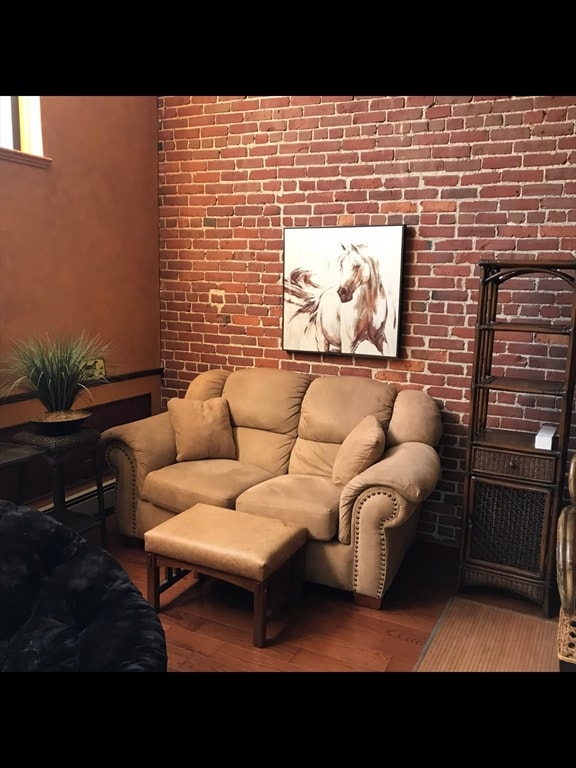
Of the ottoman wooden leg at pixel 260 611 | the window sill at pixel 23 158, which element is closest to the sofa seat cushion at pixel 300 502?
the ottoman wooden leg at pixel 260 611

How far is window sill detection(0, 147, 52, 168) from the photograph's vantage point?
3039 mm

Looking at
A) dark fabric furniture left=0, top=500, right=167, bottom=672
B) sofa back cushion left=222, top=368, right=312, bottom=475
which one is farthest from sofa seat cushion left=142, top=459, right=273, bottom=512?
dark fabric furniture left=0, top=500, right=167, bottom=672

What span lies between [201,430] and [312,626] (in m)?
1.30

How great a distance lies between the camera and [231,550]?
8.21ft

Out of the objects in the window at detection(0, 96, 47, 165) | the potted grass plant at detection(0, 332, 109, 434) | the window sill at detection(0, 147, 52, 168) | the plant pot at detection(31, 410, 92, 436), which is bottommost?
the plant pot at detection(31, 410, 92, 436)

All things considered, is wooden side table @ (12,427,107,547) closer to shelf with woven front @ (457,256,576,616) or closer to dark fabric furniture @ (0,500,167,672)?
dark fabric furniture @ (0,500,167,672)

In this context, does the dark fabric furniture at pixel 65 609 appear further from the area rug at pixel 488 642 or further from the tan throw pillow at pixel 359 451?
the tan throw pillow at pixel 359 451

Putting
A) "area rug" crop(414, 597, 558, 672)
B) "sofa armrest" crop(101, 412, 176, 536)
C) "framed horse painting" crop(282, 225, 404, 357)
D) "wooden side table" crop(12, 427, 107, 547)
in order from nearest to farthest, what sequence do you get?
"area rug" crop(414, 597, 558, 672), "wooden side table" crop(12, 427, 107, 547), "sofa armrest" crop(101, 412, 176, 536), "framed horse painting" crop(282, 225, 404, 357)

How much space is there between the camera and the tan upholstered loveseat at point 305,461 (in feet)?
9.11

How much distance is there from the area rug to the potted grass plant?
2.00m

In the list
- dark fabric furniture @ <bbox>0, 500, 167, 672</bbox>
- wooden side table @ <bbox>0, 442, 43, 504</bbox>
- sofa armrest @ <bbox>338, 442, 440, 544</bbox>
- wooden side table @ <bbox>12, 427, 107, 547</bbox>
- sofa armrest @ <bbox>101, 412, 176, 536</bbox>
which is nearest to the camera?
dark fabric furniture @ <bbox>0, 500, 167, 672</bbox>

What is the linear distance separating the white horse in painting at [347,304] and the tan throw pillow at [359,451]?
2.12 ft

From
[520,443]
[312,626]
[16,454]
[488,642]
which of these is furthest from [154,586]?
[520,443]

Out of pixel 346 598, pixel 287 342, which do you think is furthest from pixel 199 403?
pixel 346 598
